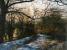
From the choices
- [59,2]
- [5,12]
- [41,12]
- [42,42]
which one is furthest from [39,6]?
[42,42]

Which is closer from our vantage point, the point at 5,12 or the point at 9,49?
the point at 9,49

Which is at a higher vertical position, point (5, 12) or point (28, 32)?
point (5, 12)

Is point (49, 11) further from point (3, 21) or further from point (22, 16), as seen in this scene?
point (3, 21)

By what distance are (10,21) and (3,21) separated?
14 centimetres

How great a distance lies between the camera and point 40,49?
8.91ft

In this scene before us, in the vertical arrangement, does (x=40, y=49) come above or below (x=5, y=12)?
below

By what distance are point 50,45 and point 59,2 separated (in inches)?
54.7

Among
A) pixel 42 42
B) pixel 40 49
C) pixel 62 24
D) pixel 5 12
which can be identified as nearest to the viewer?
pixel 40 49

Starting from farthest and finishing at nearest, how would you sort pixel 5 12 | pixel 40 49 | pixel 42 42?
pixel 5 12
pixel 42 42
pixel 40 49

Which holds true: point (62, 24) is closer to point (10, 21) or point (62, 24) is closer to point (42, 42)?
point (42, 42)

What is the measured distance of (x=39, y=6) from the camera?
4.23 meters

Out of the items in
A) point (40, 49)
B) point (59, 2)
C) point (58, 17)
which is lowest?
point (40, 49)

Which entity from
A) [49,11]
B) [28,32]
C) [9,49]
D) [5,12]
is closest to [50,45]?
[9,49]

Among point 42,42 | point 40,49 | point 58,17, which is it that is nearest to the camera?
point 40,49
